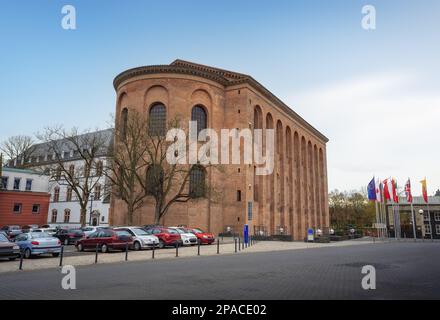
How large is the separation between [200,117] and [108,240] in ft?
75.8

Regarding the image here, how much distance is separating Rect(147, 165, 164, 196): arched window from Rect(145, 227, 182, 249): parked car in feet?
23.5

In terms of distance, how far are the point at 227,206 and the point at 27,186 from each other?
102 ft

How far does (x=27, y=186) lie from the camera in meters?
51.5

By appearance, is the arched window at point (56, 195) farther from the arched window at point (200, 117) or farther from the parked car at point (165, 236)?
the parked car at point (165, 236)

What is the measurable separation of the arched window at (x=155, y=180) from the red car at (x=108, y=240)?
405 inches

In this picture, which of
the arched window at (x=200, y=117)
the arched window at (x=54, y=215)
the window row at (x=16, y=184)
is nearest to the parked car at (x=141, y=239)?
the arched window at (x=200, y=117)

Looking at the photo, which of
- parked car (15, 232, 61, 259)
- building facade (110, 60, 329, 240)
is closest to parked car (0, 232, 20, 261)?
parked car (15, 232, 61, 259)

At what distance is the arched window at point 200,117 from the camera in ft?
133

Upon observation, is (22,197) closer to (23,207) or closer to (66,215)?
(23,207)

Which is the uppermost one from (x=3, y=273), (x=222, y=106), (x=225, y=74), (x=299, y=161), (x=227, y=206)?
→ (x=225, y=74)
